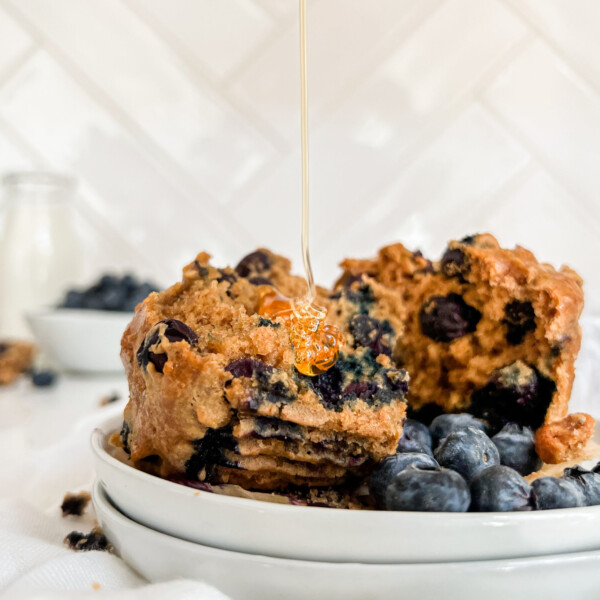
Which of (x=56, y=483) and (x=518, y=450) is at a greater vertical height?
(x=518, y=450)

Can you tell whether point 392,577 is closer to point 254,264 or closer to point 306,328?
point 306,328

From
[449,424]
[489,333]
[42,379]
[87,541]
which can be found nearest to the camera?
[87,541]

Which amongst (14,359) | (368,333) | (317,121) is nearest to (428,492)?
(368,333)

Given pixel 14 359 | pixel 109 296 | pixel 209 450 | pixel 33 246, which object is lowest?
pixel 14 359

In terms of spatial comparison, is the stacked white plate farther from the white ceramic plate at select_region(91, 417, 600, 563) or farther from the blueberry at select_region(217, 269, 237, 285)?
the blueberry at select_region(217, 269, 237, 285)

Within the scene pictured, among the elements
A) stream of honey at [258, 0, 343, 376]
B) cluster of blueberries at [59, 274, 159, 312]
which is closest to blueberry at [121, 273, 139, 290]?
cluster of blueberries at [59, 274, 159, 312]

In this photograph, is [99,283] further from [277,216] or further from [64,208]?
[277,216]
